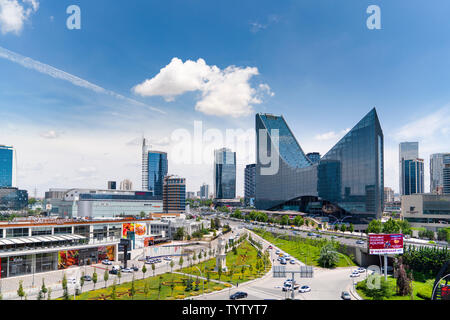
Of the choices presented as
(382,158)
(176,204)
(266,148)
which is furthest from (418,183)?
(176,204)

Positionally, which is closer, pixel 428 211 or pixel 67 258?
pixel 67 258

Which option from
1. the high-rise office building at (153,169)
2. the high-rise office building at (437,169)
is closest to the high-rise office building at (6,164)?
the high-rise office building at (153,169)

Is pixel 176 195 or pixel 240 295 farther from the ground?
pixel 176 195

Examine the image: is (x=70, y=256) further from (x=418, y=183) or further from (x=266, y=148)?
(x=418, y=183)

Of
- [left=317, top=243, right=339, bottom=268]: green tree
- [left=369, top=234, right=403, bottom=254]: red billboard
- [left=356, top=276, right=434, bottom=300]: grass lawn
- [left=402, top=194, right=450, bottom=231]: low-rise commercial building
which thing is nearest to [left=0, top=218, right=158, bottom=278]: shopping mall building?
[left=317, top=243, right=339, bottom=268]: green tree

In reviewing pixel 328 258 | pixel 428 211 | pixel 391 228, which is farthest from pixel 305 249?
pixel 428 211

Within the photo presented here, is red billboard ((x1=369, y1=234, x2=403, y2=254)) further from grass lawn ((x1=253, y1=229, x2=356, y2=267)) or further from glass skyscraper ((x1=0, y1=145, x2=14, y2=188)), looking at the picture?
glass skyscraper ((x1=0, y1=145, x2=14, y2=188))

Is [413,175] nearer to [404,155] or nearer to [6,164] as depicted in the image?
[404,155]
